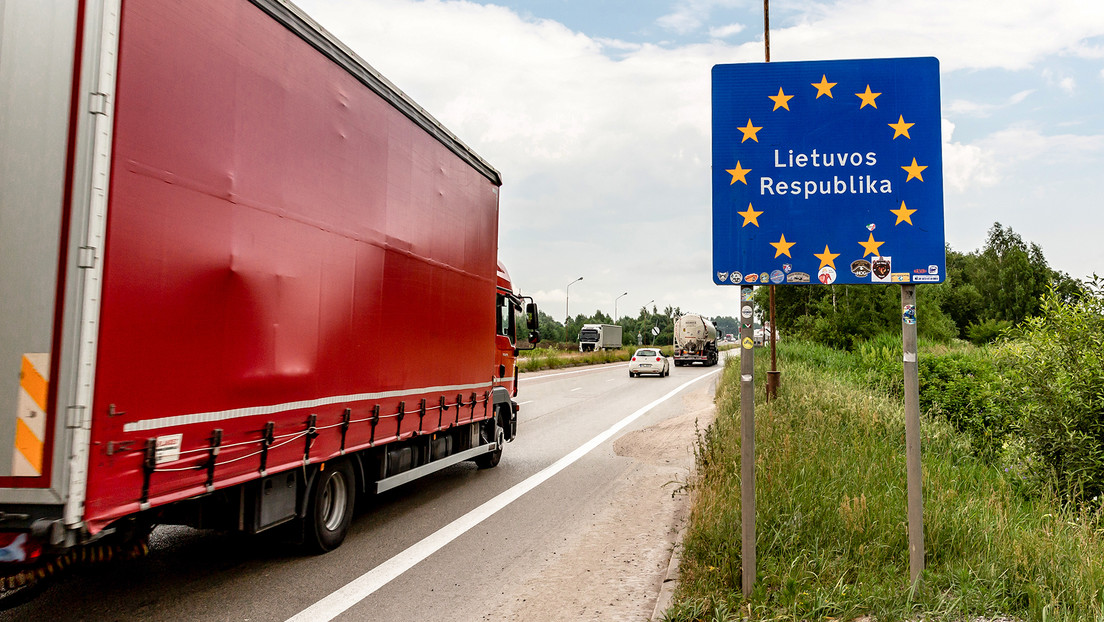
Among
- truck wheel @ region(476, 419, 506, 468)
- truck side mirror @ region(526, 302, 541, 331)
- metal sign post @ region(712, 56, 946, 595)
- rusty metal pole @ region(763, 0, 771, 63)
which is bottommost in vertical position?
truck wheel @ region(476, 419, 506, 468)

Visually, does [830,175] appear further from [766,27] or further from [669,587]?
[766,27]

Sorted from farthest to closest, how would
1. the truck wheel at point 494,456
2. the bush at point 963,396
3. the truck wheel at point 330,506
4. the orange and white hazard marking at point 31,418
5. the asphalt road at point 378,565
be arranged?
the bush at point 963,396
the truck wheel at point 494,456
the truck wheel at point 330,506
the asphalt road at point 378,565
the orange and white hazard marking at point 31,418

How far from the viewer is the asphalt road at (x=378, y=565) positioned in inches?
182

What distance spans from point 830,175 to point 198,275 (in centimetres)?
376

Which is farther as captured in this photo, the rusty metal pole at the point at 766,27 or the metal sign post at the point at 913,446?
the rusty metal pole at the point at 766,27

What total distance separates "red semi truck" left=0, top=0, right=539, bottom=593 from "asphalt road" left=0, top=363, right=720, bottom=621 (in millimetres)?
473

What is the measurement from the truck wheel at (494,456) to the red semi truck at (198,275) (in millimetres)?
2761

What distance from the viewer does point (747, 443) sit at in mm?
4434

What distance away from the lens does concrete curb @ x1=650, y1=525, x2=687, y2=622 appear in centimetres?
442

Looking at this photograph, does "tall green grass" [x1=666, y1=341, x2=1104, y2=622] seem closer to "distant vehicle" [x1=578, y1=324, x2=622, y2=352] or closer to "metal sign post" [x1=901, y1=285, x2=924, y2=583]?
"metal sign post" [x1=901, y1=285, x2=924, y2=583]

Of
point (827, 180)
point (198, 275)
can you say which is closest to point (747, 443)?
point (827, 180)

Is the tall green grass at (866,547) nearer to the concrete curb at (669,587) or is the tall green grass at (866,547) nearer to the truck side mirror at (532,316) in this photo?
the concrete curb at (669,587)

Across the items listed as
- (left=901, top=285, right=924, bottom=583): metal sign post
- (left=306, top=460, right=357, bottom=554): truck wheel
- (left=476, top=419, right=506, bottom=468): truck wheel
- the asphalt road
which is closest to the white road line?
the asphalt road

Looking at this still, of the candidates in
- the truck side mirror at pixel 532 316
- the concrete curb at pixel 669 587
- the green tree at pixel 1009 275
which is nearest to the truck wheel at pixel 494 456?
the truck side mirror at pixel 532 316
